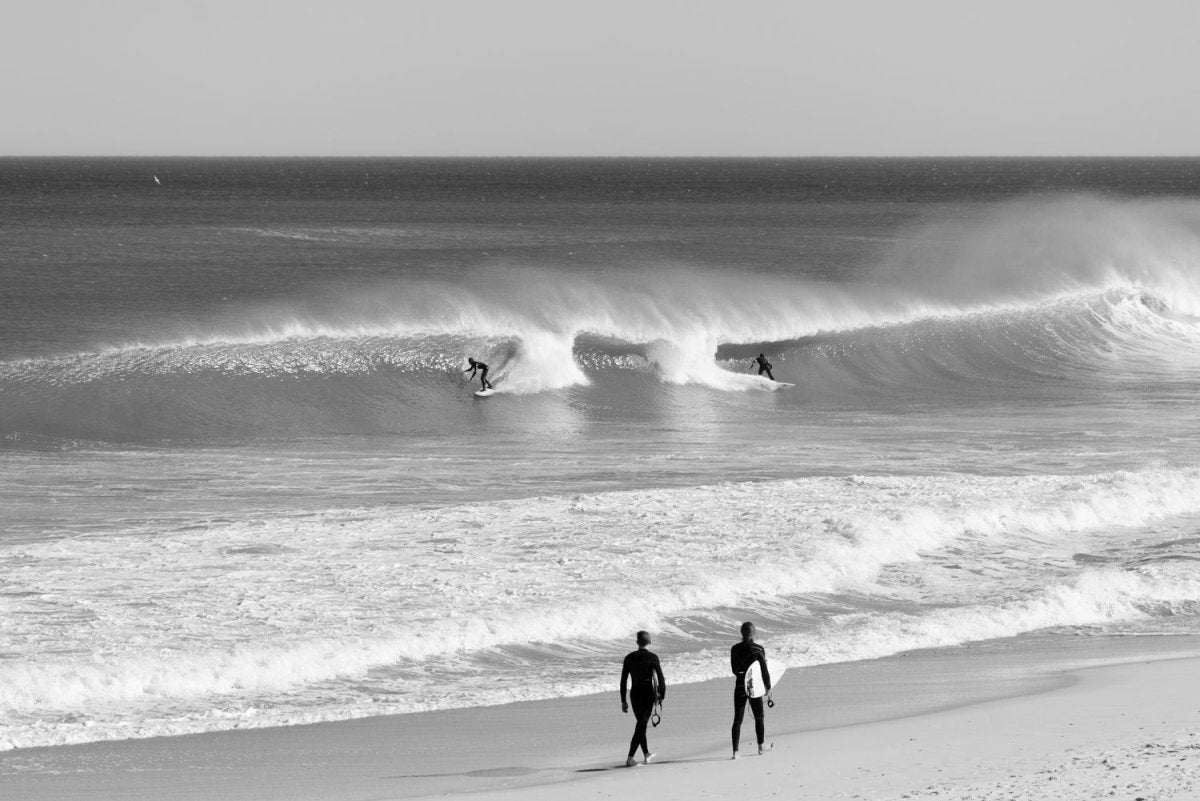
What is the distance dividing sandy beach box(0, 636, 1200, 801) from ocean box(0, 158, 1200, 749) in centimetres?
58

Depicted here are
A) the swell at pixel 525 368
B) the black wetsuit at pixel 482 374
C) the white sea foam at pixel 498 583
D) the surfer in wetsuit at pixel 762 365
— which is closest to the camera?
the white sea foam at pixel 498 583

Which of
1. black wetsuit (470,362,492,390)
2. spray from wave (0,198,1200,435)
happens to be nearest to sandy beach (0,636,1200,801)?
spray from wave (0,198,1200,435)

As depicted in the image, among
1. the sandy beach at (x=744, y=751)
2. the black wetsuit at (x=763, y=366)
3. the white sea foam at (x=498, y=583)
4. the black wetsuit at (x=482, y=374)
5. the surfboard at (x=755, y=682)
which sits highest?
the black wetsuit at (x=763, y=366)

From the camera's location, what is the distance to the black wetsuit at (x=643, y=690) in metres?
9.84

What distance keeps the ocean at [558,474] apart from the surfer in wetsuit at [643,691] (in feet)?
6.09

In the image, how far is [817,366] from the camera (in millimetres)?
34500

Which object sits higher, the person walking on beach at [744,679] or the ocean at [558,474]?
the ocean at [558,474]

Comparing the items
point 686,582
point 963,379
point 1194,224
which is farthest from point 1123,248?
point 686,582

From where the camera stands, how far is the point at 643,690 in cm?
993

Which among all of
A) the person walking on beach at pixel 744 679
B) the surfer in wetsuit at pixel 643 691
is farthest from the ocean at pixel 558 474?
the person walking on beach at pixel 744 679

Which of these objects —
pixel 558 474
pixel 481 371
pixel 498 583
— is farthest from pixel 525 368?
pixel 498 583

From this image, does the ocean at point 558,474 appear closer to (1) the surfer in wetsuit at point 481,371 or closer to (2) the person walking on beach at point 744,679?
(1) the surfer in wetsuit at point 481,371

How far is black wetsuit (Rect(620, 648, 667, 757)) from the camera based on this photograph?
984cm

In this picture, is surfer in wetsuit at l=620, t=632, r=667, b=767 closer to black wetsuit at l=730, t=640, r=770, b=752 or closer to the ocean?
black wetsuit at l=730, t=640, r=770, b=752
